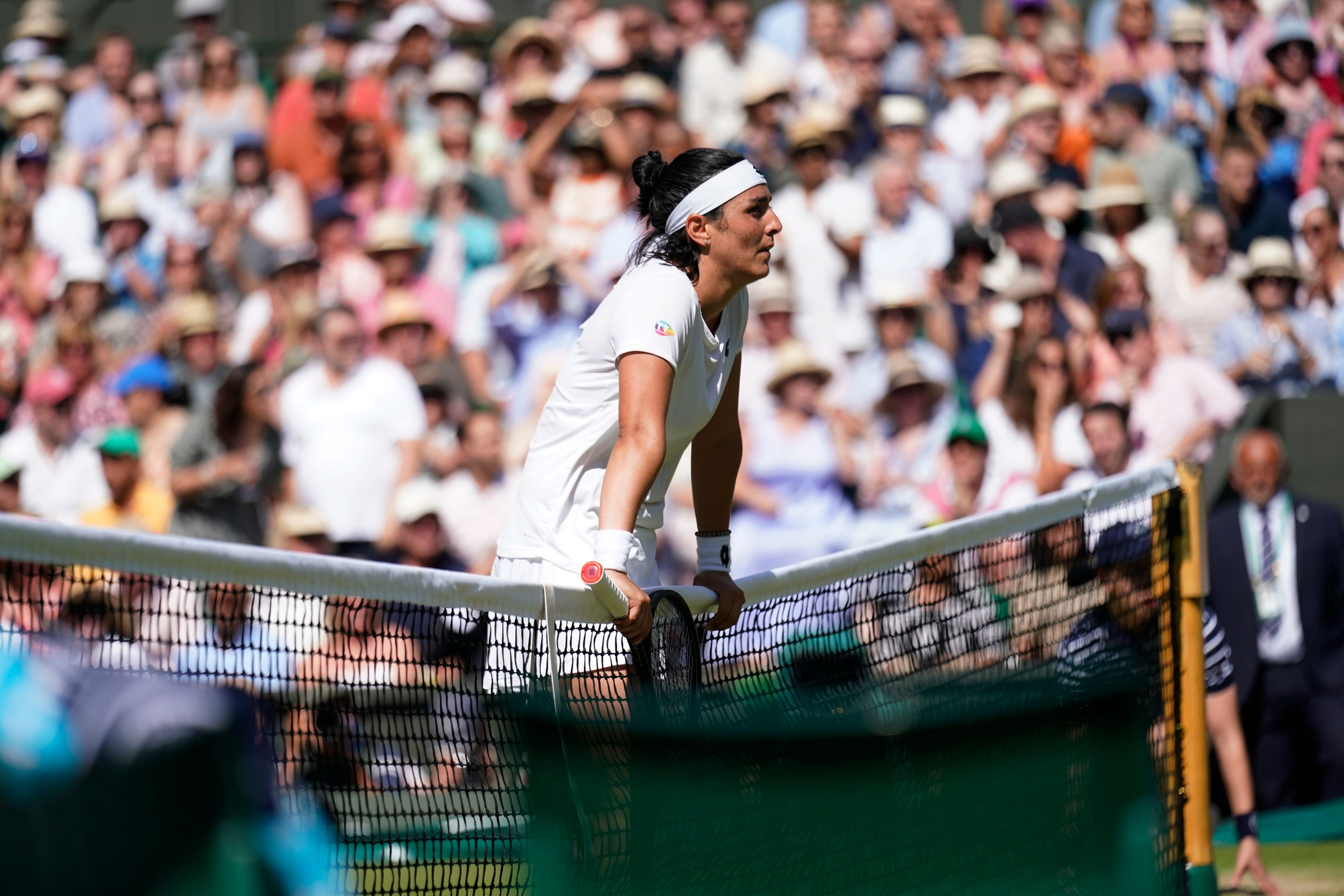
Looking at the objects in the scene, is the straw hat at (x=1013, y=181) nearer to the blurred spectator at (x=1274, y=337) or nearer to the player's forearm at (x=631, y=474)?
the blurred spectator at (x=1274, y=337)

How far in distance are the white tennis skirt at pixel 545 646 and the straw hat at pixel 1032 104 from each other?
250 inches

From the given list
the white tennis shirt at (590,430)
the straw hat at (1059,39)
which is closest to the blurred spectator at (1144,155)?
the straw hat at (1059,39)

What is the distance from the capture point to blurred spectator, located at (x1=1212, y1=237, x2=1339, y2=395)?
27.8 feet

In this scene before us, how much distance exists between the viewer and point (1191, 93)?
10047mm

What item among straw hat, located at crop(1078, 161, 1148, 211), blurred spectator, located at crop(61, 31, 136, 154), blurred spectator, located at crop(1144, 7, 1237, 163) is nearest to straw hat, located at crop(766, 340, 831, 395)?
straw hat, located at crop(1078, 161, 1148, 211)

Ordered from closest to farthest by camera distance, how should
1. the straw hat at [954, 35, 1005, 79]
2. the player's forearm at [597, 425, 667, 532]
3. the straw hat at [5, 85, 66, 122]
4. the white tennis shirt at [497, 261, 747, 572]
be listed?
the player's forearm at [597, 425, 667, 532], the white tennis shirt at [497, 261, 747, 572], the straw hat at [954, 35, 1005, 79], the straw hat at [5, 85, 66, 122]

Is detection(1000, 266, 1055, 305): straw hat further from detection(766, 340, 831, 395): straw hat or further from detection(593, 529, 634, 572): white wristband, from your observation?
detection(593, 529, 634, 572): white wristband

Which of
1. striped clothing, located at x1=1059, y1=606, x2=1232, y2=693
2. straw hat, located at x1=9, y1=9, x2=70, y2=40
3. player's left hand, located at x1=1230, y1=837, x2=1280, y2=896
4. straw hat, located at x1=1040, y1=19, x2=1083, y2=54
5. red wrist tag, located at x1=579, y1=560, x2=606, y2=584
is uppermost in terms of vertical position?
straw hat, located at x1=9, y1=9, x2=70, y2=40

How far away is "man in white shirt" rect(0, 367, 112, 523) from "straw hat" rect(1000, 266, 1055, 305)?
4.47 meters

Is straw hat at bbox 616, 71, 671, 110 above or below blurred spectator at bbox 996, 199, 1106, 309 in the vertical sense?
above

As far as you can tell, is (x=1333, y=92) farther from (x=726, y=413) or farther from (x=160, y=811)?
(x=160, y=811)

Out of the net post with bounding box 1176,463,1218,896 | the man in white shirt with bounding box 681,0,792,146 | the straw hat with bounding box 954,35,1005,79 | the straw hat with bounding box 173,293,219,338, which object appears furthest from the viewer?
the man in white shirt with bounding box 681,0,792,146

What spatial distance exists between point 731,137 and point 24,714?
8.55 metres

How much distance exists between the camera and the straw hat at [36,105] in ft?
40.0
